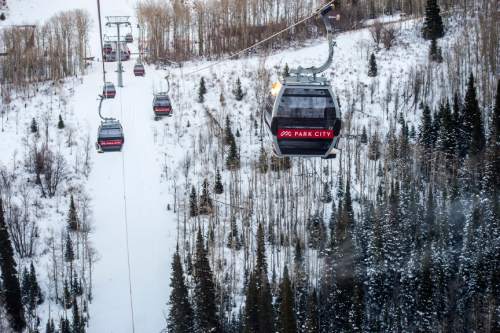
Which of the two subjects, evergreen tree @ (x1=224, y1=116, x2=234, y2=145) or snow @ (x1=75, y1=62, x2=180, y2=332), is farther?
evergreen tree @ (x1=224, y1=116, x2=234, y2=145)

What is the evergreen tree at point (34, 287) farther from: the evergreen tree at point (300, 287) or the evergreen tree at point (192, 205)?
the evergreen tree at point (300, 287)

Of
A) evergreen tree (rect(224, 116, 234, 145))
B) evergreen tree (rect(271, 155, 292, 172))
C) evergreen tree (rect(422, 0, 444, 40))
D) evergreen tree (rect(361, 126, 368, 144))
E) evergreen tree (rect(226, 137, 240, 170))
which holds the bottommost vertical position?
evergreen tree (rect(271, 155, 292, 172))

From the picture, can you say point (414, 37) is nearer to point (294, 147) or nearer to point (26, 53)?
point (26, 53)

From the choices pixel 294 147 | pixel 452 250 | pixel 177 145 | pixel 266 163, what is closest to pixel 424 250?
pixel 452 250

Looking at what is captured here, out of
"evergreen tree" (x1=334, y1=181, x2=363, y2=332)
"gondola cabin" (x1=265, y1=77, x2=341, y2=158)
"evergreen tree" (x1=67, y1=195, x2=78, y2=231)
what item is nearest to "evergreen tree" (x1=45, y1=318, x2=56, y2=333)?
"evergreen tree" (x1=67, y1=195, x2=78, y2=231)

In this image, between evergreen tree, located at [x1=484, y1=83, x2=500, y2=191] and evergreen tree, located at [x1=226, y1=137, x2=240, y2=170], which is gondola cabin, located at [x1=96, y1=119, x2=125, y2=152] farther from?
evergreen tree, located at [x1=484, y1=83, x2=500, y2=191]

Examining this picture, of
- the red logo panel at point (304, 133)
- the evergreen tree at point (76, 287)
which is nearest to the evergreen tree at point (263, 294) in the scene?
the evergreen tree at point (76, 287)

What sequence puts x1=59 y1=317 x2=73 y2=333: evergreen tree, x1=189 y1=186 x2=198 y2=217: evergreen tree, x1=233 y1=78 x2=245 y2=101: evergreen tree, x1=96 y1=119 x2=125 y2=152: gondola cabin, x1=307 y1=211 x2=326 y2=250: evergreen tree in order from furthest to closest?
x1=233 y1=78 x2=245 y2=101: evergreen tree < x1=307 y1=211 x2=326 y2=250: evergreen tree < x1=189 y1=186 x2=198 y2=217: evergreen tree < x1=59 y1=317 x2=73 y2=333: evergreen tree < x1=96 y1=119 x2=125 y2=152: gondola cabin
